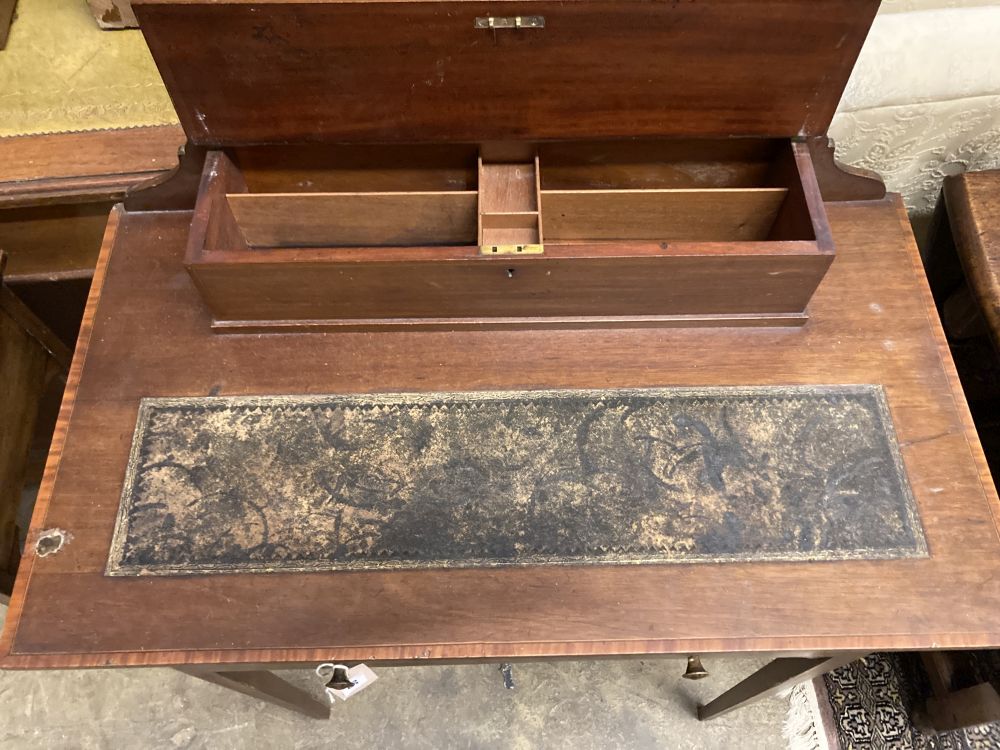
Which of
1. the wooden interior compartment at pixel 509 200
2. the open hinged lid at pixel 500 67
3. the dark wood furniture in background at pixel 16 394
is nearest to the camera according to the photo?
the open hinged lid at pixel 500 67

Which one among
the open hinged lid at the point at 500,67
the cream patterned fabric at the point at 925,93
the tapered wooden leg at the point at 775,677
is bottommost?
the tapered wooden leg at the point at 775,677

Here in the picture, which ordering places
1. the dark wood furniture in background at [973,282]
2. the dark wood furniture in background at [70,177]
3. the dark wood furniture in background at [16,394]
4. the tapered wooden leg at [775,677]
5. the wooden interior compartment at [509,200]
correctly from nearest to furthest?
the wooden interior compartment at [509,200] → the tapered wooden leg at [775,677] → the dark wood furniture in background at [973,282] → the dark wood furniture in background at [70,177] → the dark wood furniture in background at [16,394]

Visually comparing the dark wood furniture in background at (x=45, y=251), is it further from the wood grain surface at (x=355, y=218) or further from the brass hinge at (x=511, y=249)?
the brass hinge at (x=511, y=249)

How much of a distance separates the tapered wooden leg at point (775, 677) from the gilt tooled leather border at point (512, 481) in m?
0.24

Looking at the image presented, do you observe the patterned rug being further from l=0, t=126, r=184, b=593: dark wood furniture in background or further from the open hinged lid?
l=0, t=126, r=184, b=593: dark wood furniture in background

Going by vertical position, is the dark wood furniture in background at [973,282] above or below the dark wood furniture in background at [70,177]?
below

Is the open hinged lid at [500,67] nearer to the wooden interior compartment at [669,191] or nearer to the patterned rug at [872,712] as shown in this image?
the wooden interior compartment at [669,191]

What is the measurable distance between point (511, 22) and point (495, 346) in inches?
18.5

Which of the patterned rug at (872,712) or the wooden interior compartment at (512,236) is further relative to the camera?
the patterned rug at (872,712)

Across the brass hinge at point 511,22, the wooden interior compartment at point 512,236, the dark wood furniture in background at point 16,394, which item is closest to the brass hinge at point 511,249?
the wooden interior compartment at point 512,236

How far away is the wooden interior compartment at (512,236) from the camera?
1.04 metres

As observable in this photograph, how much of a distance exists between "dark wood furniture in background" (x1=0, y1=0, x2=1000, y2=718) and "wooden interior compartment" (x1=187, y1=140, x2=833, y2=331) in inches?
0.4

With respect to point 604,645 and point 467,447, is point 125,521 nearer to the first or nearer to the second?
point 467,447

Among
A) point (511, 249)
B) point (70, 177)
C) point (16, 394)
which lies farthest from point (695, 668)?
point (16, 394)
